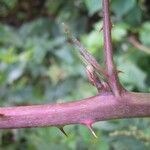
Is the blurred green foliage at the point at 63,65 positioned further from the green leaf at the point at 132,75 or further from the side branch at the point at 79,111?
the side branch at the point at 79,111

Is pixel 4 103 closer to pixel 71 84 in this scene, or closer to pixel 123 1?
pixel 71 84

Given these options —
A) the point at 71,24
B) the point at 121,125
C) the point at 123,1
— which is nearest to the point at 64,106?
the point at 121,125

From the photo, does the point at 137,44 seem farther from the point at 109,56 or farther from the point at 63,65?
the point at 109,56

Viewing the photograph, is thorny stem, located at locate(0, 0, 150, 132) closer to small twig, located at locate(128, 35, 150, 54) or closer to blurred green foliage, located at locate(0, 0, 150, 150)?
blurred green foliage, located at locate(0, 0, 150, 150)

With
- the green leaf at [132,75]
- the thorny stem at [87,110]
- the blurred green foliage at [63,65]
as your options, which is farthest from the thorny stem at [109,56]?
the green leaf at [132,75]

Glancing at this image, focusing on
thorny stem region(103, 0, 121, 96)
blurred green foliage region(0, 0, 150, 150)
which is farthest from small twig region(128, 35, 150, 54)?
thorny stem region(103, 0, 121, 96)
